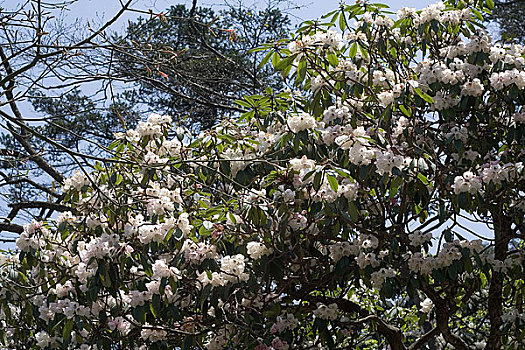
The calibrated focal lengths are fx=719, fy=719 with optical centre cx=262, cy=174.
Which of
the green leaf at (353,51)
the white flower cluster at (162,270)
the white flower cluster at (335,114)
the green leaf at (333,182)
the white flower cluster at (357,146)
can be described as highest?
the green leaf at (353,51)

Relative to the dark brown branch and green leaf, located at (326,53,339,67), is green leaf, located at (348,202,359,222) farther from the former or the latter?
the dark brown branch

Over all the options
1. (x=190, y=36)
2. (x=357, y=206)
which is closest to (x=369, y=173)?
(x=357, y=206)

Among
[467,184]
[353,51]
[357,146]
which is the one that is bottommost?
[467,184]

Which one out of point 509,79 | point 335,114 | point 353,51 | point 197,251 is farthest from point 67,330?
point 509,79

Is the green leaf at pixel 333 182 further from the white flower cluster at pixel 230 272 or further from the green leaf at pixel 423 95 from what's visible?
the green leaf at pixel 423 95

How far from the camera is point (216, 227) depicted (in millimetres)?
2986

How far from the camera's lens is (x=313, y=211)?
2.99 metres

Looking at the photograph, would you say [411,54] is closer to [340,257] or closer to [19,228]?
[340,257]

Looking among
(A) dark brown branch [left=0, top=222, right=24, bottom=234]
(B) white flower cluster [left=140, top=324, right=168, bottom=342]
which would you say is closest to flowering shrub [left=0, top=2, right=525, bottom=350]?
(B) white flower cluster [left=140, top=324, right=168, bottom=342]

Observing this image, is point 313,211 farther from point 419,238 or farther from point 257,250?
point 419,238

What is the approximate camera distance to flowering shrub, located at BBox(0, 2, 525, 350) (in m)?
2.96

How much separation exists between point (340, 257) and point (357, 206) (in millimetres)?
334

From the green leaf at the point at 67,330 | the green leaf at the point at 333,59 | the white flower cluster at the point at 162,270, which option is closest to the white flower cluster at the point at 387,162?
the green leaf at the point at 333,59

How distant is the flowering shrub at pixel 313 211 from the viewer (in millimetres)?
2965
